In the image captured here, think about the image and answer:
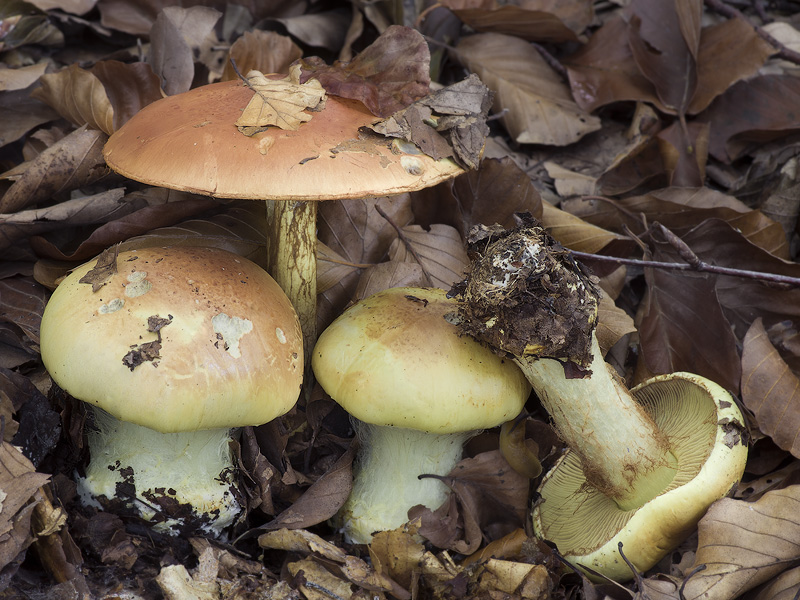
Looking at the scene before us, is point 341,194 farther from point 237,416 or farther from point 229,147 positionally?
point 237,416

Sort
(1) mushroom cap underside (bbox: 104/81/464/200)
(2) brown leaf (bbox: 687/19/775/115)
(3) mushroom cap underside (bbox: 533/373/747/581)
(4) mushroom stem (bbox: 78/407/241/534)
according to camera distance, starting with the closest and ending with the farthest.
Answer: (1) mushroom cap underside (bbox: 104/81/464/200), (3) mushroom cap underside (bbox: 533/373/747/581), (4) mushroom stem (bbox: 78/407/241/534), (2) brown leaf (bbox: 687/19/775/115)

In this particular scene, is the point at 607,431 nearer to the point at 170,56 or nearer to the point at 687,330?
the point at 687,330

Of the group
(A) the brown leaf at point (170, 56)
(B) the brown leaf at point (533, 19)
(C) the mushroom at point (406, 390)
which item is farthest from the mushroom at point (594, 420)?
(B) the brown leaf at point (533, 19)

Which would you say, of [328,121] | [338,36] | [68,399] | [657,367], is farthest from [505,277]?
[338,36]

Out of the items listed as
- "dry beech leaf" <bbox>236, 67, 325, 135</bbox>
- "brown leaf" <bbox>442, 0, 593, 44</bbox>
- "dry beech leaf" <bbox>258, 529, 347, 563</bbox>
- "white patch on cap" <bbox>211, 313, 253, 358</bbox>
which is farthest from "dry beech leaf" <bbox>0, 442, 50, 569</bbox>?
"brown leaf" <bbox>442, 0, 593, 44</bbox>

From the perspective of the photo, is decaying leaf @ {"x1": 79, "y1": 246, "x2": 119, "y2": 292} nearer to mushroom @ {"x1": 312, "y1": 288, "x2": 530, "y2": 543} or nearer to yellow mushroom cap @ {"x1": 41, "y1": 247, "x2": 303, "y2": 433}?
yellow mushroom cap @ {"x1": 41, "y1": 247, "x2": 303, "y2": 433}

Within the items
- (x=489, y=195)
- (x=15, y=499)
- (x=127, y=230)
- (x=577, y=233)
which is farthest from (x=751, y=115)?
(x=15, y=499)
